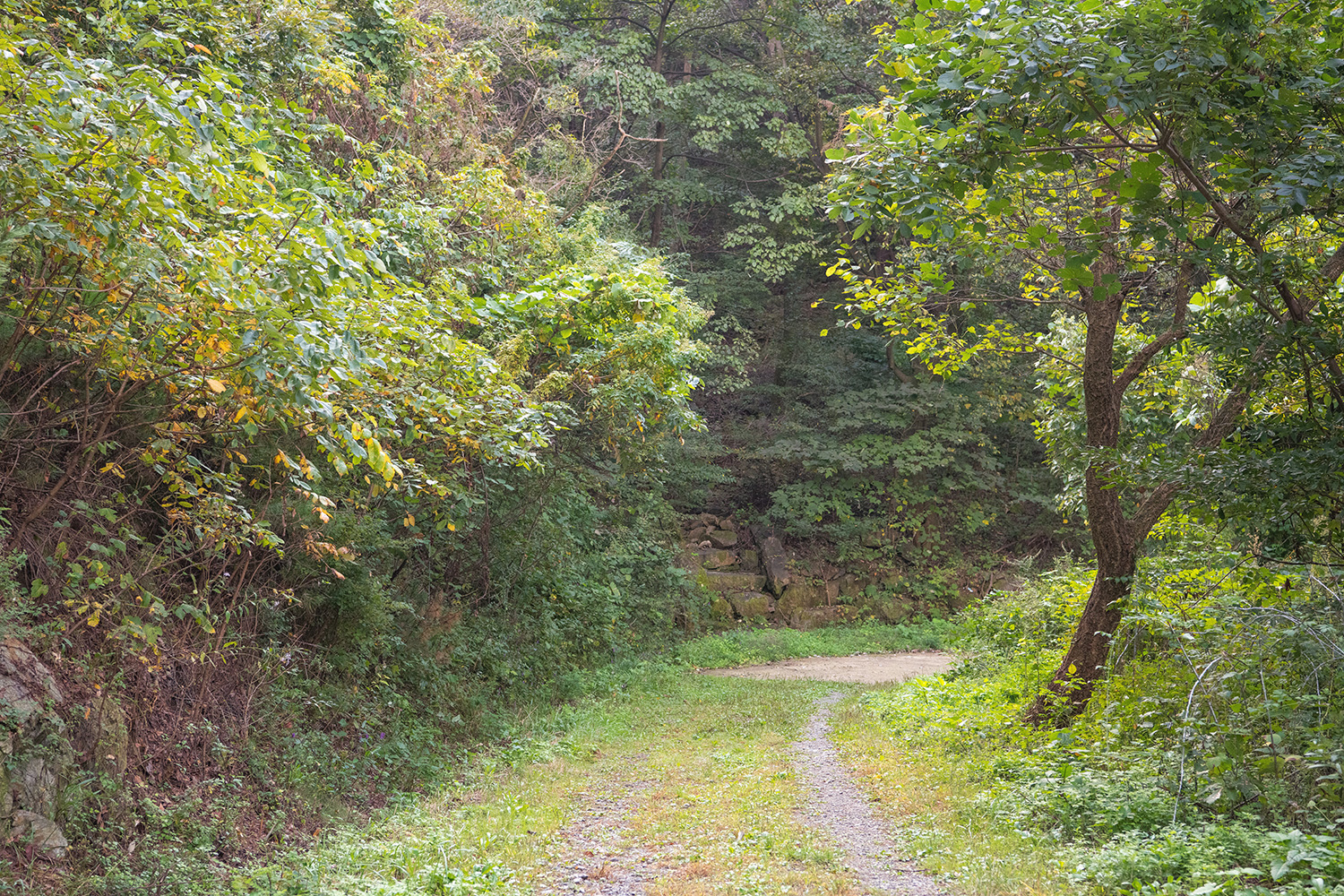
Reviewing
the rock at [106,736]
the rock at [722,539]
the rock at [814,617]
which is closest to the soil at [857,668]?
the rock at [814,617]

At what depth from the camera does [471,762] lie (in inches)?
298

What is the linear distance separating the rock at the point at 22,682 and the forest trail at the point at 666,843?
8.51 feet

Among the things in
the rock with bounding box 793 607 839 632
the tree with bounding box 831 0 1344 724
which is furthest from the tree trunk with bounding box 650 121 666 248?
the tree with bounding box 831 0 1344 724

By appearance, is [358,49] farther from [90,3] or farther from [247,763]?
[247,763]

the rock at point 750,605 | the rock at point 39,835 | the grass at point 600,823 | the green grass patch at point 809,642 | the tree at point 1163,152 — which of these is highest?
the tree at point 1163,152

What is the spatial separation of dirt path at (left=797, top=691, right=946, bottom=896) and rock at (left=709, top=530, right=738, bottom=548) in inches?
450

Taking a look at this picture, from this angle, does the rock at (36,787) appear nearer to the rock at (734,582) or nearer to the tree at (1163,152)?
the tree at (1163,152)

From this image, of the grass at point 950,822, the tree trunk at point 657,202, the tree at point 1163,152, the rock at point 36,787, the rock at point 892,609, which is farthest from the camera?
the rock at point 892,609

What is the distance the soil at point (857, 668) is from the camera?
547 inches

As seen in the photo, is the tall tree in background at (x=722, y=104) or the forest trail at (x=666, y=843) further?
the tall tree in background at (x=722, y=104)

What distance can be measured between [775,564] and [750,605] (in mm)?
1350

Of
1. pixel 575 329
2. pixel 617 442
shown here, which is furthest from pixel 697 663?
pixel 575 329

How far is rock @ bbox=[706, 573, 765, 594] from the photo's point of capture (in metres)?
18.8

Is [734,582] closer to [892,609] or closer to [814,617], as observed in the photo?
[814,617]
